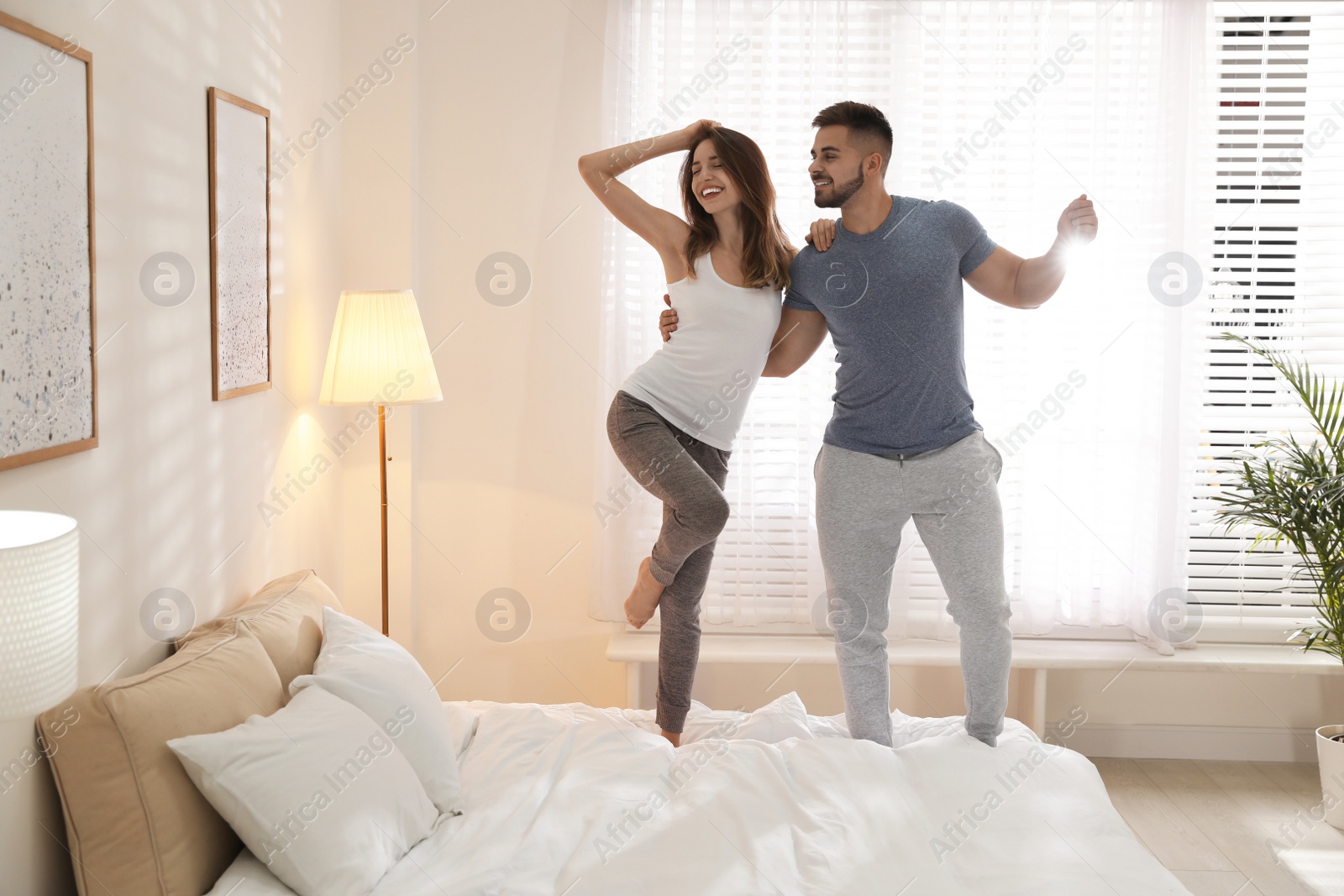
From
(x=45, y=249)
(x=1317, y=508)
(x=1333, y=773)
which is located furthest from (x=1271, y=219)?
(x=45, y=249)

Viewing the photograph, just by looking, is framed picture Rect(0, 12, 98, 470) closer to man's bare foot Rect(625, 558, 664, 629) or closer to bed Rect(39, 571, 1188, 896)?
bed Rect(39, 571, 1188, 896)

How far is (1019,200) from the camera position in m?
3.18

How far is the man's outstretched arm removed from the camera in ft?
7.72

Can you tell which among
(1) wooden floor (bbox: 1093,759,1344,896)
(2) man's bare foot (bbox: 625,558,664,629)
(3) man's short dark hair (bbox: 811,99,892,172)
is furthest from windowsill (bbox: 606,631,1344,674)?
(3) man's short dark hair (bbox: 811,99,892,172)

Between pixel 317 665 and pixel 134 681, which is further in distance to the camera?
pixel 317 665

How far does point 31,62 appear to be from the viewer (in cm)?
149

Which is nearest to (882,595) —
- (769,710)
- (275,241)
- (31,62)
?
(769,710)

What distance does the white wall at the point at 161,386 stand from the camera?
162cm

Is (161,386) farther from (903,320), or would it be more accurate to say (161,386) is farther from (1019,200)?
(1019,200)

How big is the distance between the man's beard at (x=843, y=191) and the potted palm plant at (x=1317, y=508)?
1.43m

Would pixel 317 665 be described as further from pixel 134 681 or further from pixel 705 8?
pixel 705 8

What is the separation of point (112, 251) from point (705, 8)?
2.07m

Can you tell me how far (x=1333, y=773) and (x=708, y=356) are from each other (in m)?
2.27

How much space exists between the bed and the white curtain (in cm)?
121
